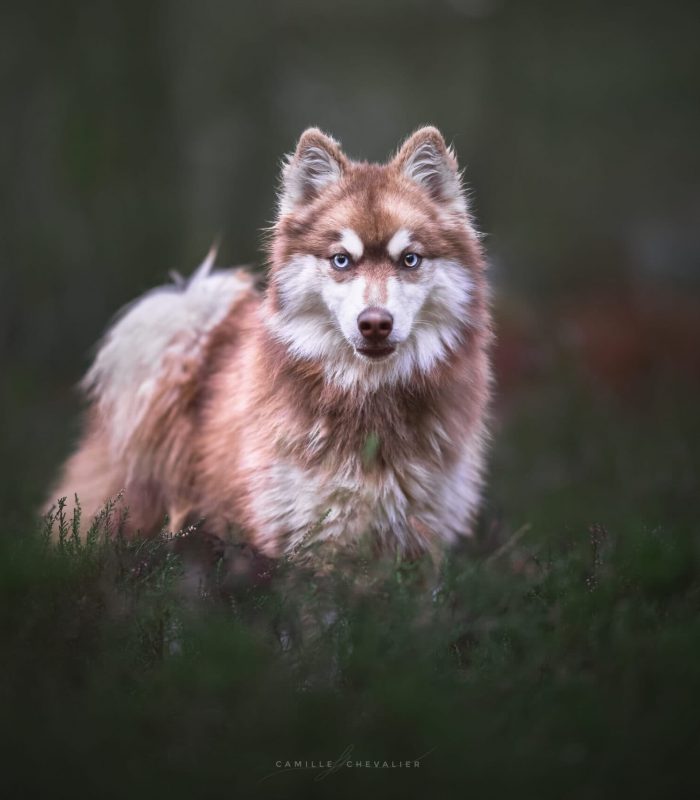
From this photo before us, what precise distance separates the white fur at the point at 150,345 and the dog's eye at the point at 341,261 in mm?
1133

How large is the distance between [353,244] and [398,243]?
0.20m

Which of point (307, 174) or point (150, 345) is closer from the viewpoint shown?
point (307, 174)

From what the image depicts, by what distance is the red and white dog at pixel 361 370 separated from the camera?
12.4 feet

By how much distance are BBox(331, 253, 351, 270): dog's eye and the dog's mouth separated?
0.40 m

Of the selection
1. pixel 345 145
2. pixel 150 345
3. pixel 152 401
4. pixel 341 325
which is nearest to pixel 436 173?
pixel 341 325

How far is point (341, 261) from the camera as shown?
3834 mm

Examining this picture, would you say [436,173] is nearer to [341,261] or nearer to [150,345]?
[341,261]

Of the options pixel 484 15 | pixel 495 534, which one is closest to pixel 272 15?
pixel 484 15

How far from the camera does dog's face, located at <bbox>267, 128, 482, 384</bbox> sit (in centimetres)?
373

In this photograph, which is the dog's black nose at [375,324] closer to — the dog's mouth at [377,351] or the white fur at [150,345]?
the dog's mouth at [377,351]

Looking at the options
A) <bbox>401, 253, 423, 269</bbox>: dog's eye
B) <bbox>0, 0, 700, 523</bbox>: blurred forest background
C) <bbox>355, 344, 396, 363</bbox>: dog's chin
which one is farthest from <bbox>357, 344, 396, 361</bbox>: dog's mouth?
<bbox>0, 0, 700, 523</bbox>: blurred forest background

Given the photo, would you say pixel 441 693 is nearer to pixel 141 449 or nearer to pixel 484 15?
pixel 141 449

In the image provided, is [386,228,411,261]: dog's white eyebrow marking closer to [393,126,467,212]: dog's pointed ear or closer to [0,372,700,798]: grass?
[393,126,467,212]: dog's pointed ear

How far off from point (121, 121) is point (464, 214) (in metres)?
5.39
